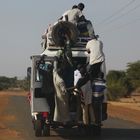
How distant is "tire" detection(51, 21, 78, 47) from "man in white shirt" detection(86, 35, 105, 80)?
902 millimetres

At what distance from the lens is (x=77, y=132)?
20594mm

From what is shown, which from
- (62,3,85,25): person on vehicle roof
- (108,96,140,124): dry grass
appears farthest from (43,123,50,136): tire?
(108,96,140,124): dry grass

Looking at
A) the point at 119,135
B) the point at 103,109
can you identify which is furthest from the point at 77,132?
the point at 103,109

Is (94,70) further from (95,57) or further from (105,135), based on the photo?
(105,135)

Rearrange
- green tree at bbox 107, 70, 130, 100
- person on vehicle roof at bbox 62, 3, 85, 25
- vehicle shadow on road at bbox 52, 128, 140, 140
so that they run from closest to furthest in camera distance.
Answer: vehicle shadow on road at bbox 52, 128, 140, 140
person on vehicle roof at bbox 62, 3, 85, 25
green tree at bbox 107, 70, 130, 100

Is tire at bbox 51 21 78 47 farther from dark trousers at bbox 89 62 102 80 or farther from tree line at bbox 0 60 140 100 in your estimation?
tree line at bbox 0 60 140 100

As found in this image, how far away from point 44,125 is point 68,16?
3802 mm

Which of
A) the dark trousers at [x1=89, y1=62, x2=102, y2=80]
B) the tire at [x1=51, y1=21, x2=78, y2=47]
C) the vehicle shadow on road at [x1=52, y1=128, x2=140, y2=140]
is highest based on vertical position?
the tire at [x1=51, y1=21, x2=78, y2=47]

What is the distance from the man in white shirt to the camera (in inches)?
669

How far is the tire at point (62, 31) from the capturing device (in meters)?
18.1

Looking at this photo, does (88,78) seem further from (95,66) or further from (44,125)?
(44,125)

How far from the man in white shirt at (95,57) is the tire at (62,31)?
2.96 feet

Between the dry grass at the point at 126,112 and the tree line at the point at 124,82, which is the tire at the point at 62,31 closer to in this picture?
the dry grass at the point at 126,112

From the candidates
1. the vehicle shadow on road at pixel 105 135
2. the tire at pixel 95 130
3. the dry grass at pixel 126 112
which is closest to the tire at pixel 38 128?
the vehicle shadow on road at pixel 105 135
